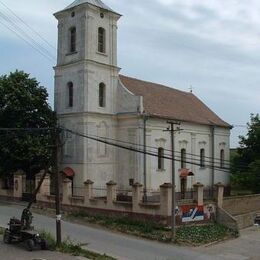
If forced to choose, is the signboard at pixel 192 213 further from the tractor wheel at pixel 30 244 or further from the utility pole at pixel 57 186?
the tractor wheel at pixel 30 244

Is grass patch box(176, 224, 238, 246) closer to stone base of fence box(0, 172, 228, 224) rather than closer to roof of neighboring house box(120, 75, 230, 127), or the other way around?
stone base of fence box(0, 172, 228, 224)

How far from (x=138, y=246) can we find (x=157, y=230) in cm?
347

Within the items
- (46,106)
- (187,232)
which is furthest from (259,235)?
(46,106)

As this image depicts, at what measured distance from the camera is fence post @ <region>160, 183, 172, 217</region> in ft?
103

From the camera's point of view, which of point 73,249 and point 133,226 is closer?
point 73,249

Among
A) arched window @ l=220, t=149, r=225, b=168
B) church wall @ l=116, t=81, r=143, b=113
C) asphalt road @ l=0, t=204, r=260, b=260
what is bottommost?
asphalt road @ l=0, t=204, r=260, b=260

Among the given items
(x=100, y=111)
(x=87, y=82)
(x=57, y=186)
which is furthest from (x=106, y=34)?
(x=57, y=186)

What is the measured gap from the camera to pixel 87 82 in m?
41.5

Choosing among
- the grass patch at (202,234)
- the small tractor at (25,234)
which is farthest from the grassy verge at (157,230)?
the small tractor at (25,234)

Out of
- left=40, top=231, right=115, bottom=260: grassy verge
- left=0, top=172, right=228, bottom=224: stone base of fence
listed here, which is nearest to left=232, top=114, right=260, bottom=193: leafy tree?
left=0, top=172, right=228, bottom=224: stone base of fence

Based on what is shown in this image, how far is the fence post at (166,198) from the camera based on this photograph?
3144 cm

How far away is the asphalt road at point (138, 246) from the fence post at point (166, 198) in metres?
2.37

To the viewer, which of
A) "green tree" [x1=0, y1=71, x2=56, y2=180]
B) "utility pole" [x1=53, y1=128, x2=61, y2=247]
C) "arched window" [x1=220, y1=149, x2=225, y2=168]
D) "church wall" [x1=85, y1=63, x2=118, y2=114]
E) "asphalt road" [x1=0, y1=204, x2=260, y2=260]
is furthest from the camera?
"arched window" [x1=220, y1=149, x2=225, y2=168]

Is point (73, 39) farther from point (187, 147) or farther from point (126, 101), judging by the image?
point (187, 147)
